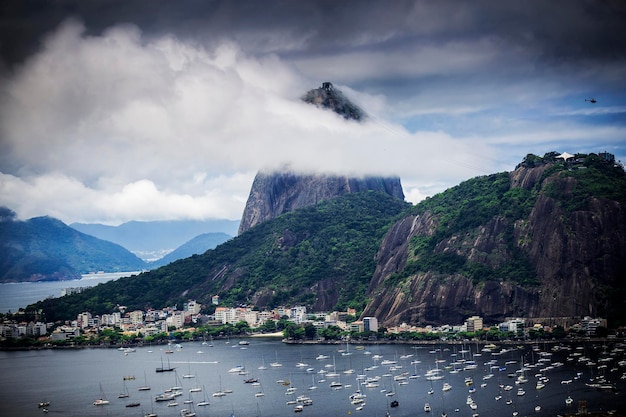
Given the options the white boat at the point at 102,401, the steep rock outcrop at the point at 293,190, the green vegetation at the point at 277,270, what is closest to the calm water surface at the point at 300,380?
the white boat at the point at 102,401

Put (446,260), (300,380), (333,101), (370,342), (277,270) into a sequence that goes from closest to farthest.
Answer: (300,380) → (370,342) → (446,260) → (277,270) → (333,101)

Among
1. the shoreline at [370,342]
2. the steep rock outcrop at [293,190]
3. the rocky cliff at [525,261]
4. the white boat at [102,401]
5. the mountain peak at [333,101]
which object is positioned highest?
the mountain peak at [333,101]

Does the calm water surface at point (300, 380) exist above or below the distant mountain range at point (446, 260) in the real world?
below

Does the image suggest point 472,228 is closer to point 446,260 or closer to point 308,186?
point 446,260

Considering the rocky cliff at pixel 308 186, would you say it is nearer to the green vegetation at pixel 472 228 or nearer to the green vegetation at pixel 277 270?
the green vegetation at pixel 277 270

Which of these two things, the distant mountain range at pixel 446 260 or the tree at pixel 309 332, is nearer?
the distant mountain range at pixel 446 260

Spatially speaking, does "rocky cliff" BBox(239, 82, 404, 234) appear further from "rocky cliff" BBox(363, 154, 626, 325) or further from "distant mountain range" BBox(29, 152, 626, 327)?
"rocky cliff" BBox(363, 154, 626, 325)

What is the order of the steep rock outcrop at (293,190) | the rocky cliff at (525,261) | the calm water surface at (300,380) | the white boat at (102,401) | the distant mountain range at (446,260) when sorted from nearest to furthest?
the calm water surface at (300,380), the white boat at (102,401), the rocky cliff at (525,261), the distant mountain range at (446,260), the steep rock outcrop at (293,190)

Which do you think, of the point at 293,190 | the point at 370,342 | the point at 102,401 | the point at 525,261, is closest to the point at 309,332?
the point at 370,342
